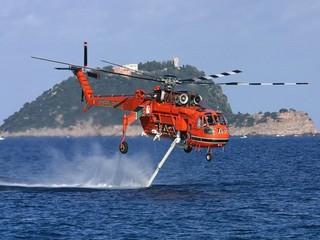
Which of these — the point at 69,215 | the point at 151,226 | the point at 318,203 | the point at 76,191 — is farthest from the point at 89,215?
the point at 318,203

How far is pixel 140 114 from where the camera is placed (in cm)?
6369

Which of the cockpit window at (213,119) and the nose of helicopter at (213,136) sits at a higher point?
the cockpit window at (213,119)

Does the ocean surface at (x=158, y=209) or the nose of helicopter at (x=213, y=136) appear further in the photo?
the nose of helicopter at (x=213, y=136)

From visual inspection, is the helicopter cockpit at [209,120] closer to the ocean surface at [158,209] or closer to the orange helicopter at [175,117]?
the orange helicopter at [175,117]

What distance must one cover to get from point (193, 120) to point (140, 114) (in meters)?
4.62

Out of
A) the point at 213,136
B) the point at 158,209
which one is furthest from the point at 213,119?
the point at 158,209

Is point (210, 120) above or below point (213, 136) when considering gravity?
above

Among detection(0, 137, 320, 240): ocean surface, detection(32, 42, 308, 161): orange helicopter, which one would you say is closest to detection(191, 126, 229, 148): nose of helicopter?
detection(32, 42, 308, 161): orange helicopter

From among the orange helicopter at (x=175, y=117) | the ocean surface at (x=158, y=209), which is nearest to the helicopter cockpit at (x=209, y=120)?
the orange helicopter at (x=175, y=117)

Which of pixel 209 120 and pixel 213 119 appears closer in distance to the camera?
pixel 209 120

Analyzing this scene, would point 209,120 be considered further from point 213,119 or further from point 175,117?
point 175,117

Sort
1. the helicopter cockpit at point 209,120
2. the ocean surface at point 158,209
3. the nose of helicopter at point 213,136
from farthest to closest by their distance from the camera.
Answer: the helicopter cockpit at point 209,120
the nose of helicopter at point 213,136
the ocean surface at point 158,209

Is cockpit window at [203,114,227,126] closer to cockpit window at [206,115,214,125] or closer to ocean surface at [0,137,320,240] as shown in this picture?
cockpit window at [206,115,214,125]

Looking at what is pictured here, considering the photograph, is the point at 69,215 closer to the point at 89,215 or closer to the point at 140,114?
the point at 89,215
